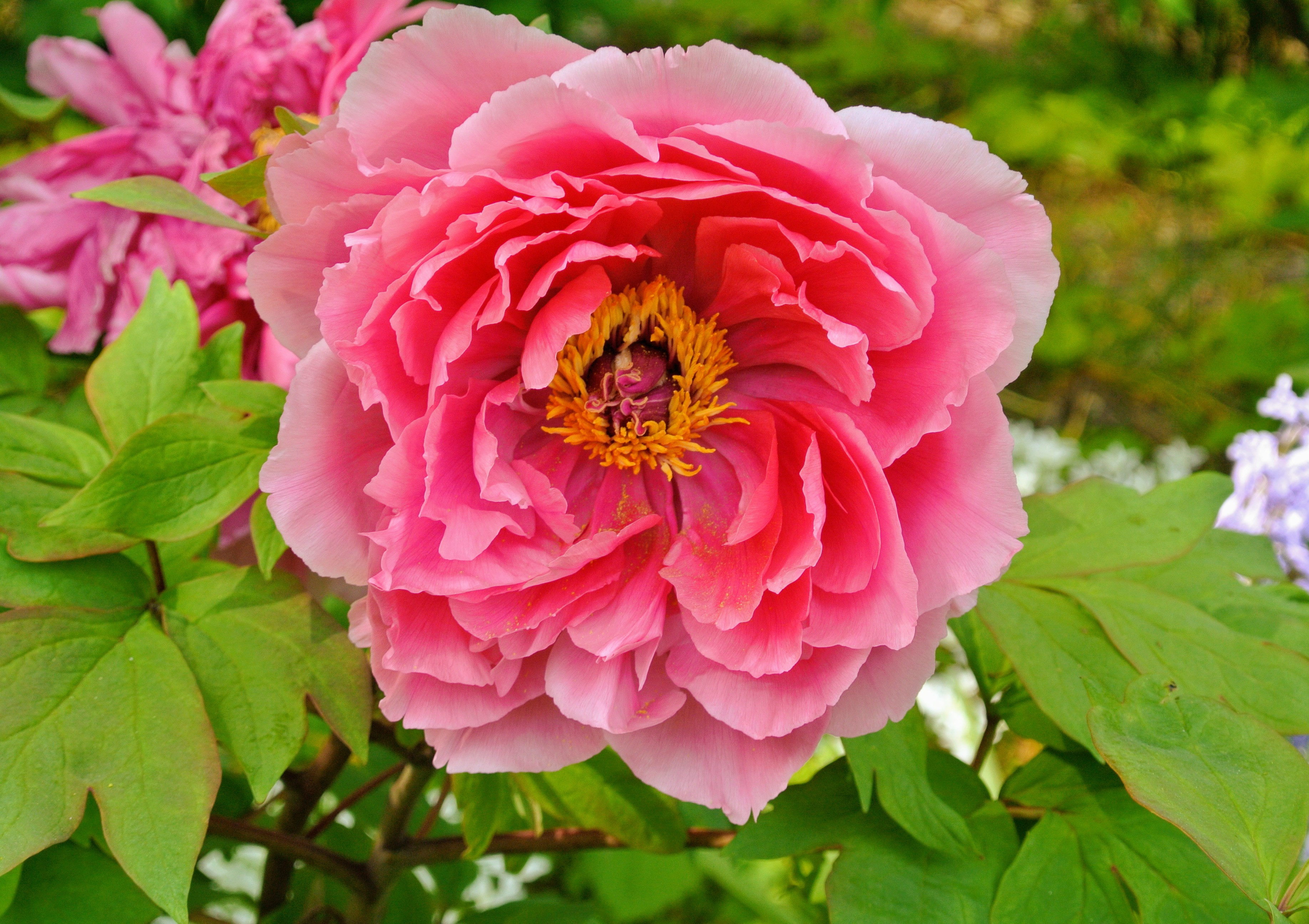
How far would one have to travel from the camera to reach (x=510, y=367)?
1.88 ft

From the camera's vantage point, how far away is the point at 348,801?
76 centimetres

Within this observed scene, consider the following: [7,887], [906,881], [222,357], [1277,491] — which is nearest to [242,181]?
[222,357]

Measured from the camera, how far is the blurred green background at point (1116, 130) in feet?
9.65

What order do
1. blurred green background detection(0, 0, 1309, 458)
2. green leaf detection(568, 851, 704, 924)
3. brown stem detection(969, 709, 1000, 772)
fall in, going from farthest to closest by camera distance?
blurred green background detection(0, 0, 1309, 458) < green leaf detection(568, 851, 704, 924) < brown stem detection(969, 709, 1000, 772)

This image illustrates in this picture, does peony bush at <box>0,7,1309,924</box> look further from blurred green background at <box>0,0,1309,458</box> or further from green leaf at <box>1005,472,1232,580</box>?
blurred green background at <box>0,0,1309,458</box>

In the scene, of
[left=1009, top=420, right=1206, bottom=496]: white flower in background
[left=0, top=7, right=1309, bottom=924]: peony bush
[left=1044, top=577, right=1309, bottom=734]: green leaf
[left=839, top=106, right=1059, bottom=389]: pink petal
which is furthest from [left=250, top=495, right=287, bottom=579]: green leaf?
[left=1009, top=420, right=1206, bottom=496]: white flower in background

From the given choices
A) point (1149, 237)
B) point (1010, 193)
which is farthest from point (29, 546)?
point (1149, 237)

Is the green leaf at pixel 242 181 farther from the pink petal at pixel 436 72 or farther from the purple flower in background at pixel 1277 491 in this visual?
the purple flower in background at pixel 1277 491

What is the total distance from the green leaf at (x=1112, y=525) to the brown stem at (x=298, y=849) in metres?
0.46

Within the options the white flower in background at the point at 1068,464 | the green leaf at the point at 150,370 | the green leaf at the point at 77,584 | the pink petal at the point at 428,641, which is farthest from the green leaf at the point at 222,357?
the white flower in background at the point at 1068,464

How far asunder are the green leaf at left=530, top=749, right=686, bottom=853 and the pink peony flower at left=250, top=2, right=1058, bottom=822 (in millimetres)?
154

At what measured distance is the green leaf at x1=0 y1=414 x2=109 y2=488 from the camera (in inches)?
22.8

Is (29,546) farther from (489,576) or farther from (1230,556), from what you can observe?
(1230,556)

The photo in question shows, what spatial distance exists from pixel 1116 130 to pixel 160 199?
3798mm
